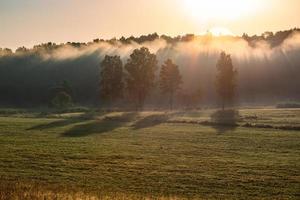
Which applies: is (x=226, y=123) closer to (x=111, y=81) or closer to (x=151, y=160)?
(x=151, y=160)

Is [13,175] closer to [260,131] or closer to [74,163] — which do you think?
[74,163]

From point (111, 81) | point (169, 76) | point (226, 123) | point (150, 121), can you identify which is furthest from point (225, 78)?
point (226, 123)

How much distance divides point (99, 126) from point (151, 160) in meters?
36.8

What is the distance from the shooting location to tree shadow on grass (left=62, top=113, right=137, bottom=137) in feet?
250

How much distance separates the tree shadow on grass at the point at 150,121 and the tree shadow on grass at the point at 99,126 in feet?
9.67

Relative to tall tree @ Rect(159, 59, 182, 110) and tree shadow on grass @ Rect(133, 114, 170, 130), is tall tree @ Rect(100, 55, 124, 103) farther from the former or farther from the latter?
tree shadow on grass @ Rect(133, 114, 170, 130)

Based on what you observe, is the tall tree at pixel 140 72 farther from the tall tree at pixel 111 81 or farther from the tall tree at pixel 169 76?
the tall tree at pixel 111 81

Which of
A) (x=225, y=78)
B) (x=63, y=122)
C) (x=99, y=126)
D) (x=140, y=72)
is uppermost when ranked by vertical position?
(x=140, y=72)

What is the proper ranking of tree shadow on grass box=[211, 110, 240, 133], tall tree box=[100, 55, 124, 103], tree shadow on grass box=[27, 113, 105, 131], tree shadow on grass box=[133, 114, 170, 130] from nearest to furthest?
1. tree shadow on grass box=[211, 110, 240, 133]
2. tree shadow on grass box=[27, 113, 105, 131]
3. tree shadow on grass box=[133, 114, 170, 130]
4. tall tree box=[100, 55, 124, 103]

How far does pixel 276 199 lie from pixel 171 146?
2739cm

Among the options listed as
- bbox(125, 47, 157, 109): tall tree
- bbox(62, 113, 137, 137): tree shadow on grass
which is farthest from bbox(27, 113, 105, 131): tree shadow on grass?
bbox(125, 47, 157, 109): tall tree

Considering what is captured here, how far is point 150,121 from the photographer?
313 feet

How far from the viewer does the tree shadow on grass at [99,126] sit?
76062 mm

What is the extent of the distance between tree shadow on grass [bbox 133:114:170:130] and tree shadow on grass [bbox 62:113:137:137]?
2.95 metres
